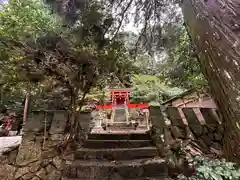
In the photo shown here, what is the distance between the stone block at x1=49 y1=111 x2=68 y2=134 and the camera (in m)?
2.27

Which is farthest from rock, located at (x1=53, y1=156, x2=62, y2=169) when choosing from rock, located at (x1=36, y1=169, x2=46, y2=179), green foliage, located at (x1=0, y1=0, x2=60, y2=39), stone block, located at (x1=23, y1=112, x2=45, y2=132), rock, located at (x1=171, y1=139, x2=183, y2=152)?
green foliage, located at (x1=0, y1=0, x2=60, y2=39)

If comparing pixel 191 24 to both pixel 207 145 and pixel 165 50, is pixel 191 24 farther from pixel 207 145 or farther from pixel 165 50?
pixel 165 50

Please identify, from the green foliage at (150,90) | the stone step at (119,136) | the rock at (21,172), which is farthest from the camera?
the green foliage at (150,90)

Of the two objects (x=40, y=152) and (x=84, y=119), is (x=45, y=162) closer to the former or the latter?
(x=40, y=152)

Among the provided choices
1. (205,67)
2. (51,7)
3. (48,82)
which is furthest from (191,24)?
(51,7)

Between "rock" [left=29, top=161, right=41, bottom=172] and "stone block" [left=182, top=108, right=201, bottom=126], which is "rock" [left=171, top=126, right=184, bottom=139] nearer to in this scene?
"stone block" [left=182, top=108, right=201, bottom=126]

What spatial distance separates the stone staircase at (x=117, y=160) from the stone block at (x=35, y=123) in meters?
0.54

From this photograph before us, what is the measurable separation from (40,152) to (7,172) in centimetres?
38

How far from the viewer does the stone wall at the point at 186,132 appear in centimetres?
238

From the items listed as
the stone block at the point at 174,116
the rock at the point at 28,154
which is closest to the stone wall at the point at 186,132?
the stone block at the point at 174,116

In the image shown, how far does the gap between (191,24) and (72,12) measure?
5.82ft

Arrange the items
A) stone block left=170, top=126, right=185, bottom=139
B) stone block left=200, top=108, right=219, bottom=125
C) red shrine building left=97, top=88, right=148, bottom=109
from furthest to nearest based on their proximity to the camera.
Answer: red shrine building left=97, top=88, right=148, bottom=109, stone block left=200, top=108, right=219, bottom=125, stone block left=170, top=126, right=185, bottom=139

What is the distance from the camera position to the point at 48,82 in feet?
7.43

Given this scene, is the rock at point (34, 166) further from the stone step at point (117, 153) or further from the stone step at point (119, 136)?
the stone step at point (119, 136)
